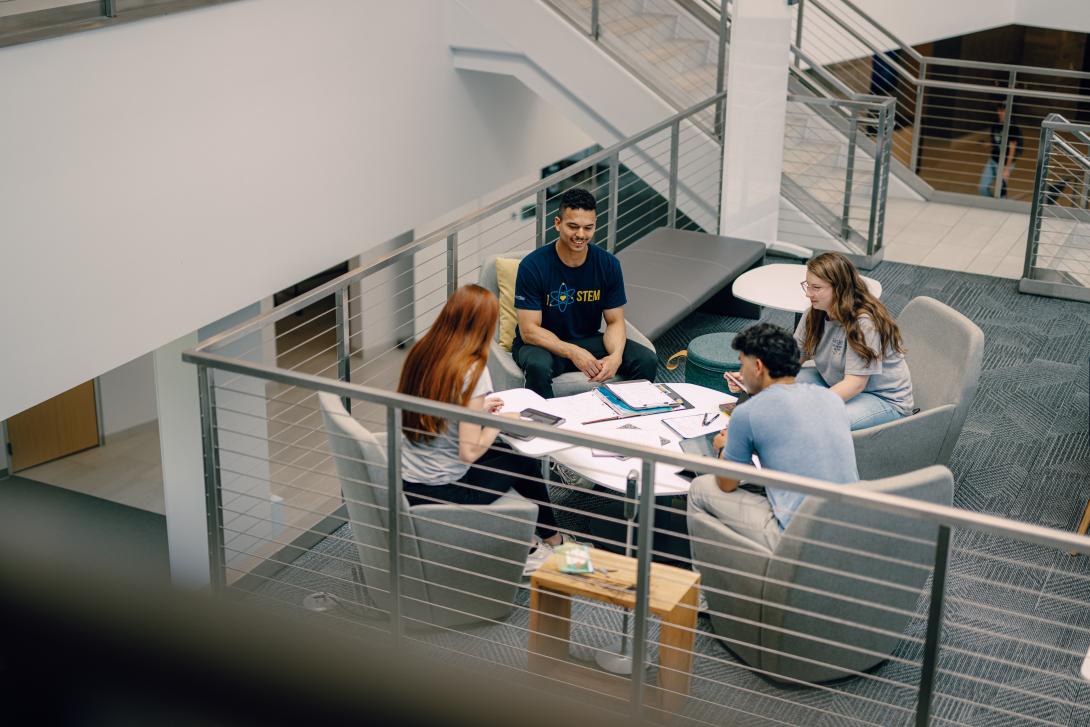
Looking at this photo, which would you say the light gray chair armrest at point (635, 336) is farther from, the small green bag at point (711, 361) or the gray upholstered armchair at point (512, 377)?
the gray upholstered armchair at point (512, 377)

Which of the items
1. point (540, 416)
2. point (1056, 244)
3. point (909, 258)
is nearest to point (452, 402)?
point (540, 416)

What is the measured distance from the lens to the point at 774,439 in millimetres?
3398

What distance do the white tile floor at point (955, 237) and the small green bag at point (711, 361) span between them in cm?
300

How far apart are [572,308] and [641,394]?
2.30ft

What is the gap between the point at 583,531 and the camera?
4.48 m

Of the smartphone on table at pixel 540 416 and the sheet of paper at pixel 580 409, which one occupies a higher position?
the smartphone on table at pixel 540 416

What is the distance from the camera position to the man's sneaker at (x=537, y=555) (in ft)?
13.3

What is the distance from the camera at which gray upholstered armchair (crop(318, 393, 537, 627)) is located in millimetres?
3545

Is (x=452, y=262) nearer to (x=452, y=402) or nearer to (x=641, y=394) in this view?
(x=641, y=394)

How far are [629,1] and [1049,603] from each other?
577 centimetres

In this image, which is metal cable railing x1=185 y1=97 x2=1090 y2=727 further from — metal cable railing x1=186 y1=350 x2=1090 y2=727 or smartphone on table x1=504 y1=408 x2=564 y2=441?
smartphone on table x1=504 y1=408 x2=564 y2=441

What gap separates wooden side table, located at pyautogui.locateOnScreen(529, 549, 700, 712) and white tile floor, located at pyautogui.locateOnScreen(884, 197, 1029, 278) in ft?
16.7

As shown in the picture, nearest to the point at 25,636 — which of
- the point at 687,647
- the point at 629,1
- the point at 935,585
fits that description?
the point at 935,585

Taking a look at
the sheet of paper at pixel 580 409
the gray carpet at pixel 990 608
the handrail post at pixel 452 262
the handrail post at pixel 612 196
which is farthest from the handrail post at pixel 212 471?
the handrail post at pixel 612 196
